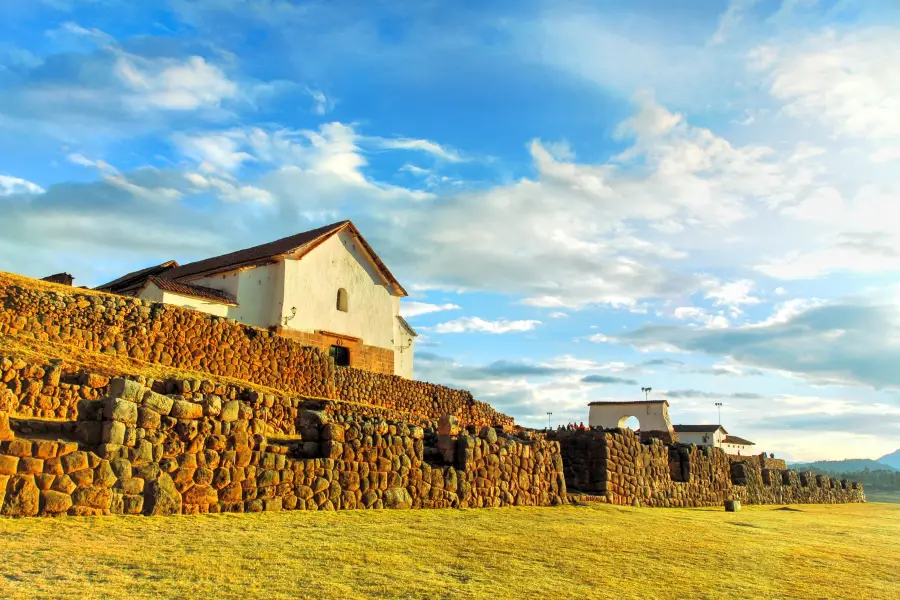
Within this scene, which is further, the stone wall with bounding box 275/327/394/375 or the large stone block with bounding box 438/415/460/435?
the stone wall with bounding box 275/327/394/375

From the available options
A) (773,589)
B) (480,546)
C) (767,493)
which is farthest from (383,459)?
(767,493)

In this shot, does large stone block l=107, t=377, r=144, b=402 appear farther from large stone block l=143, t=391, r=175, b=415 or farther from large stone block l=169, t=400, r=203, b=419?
large stone block l=169, t=400, r=203, b=419

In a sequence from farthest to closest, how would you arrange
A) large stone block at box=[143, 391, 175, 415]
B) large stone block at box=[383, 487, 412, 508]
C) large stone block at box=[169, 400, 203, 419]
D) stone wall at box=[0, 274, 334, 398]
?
stone wall at box=[0, 274, 334, 398]
large stone block at box=[383, 487, 412, 508]
large stone block at box=[169, 400, 203, 419]
large stone block at box=[143, 391, 175, 415]

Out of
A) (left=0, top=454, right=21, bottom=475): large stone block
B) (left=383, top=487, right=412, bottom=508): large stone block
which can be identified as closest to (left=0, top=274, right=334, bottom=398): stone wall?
(left=383, top=487, right=412, bottom=508): large stone block

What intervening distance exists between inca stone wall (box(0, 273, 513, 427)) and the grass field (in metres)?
7.06

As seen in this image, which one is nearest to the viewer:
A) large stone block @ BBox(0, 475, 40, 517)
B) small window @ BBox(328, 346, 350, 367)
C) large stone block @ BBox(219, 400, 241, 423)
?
large stone block @ BBox(0, 475, 40, 517)

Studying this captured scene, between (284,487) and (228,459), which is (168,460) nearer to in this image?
(228,459)

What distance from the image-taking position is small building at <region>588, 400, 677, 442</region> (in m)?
40.6

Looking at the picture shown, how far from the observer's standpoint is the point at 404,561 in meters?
6.78

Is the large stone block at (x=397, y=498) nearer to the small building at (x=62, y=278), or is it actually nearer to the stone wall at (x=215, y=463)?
the stone wall at (x=215, y=463)

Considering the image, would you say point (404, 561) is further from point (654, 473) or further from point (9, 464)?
point (654, 473)

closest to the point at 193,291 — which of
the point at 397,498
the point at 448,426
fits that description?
the point at 448,426

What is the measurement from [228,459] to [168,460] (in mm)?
823

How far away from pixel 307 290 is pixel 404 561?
24640 millimetres
